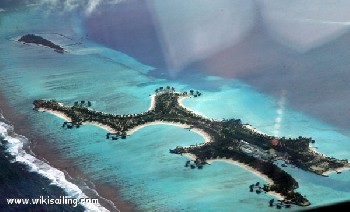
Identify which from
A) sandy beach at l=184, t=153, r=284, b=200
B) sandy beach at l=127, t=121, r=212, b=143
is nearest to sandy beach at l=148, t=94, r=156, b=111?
sandy beach at l=127, t=121, r=212, b=143

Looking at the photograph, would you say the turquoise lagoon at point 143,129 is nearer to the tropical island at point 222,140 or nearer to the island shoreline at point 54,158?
the island shoreline at point 54,158

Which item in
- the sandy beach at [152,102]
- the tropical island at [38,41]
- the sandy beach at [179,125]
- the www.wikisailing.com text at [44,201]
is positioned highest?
the tropical island at [38,41]

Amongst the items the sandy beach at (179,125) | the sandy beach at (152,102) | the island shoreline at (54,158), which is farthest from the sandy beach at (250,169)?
the sandy beach at (152,102)

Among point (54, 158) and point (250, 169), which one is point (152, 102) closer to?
point (54, 158)

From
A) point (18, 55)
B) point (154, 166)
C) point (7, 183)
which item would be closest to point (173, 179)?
point (154, 166)

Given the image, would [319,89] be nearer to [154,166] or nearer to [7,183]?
[154,166]

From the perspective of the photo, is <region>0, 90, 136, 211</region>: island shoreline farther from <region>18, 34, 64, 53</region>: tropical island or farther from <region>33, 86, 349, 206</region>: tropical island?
<region>18, 34, 64, 53</region>: tropical island
